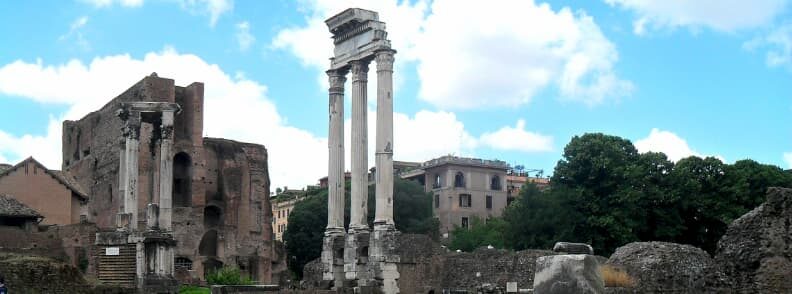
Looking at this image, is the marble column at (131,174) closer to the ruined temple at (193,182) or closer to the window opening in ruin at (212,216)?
the ruined temple at (193,182)

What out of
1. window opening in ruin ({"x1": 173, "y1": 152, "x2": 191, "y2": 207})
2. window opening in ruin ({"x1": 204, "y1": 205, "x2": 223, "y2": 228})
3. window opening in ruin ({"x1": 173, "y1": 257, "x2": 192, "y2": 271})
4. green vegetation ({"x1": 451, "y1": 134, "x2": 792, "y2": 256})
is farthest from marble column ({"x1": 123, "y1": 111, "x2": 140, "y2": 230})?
window opening in ruin ({"x1": 204, "y1": 205, "x2": 223, "y2": 228})

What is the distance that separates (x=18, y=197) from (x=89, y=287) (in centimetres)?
2182

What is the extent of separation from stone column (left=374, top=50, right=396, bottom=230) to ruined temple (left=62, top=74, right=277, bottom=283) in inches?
733

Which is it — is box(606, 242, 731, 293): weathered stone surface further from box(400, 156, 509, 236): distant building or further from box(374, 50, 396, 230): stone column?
box(400, 156, 509, 236): distant building

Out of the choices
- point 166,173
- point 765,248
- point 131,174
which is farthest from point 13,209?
point 765,248

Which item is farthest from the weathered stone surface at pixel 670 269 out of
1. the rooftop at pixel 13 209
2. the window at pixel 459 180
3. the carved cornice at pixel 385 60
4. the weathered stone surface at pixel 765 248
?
the window at pixel 459 180

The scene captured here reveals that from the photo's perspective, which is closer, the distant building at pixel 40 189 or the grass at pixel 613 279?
the grass at pixel 613 279

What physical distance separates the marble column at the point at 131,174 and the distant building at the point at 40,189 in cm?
1368

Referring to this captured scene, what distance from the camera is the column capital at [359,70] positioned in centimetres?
3272

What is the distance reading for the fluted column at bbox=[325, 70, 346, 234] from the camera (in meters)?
33.7

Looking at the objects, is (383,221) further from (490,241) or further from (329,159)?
(490,241)

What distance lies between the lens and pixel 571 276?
661 cm

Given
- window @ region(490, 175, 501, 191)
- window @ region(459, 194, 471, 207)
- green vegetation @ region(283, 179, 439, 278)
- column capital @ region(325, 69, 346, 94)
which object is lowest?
green vegetation @ region(283, 179, 439, 278)

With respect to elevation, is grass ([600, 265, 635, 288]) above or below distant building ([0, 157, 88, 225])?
below
